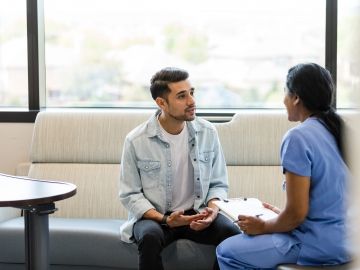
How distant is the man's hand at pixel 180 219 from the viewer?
2488 mm

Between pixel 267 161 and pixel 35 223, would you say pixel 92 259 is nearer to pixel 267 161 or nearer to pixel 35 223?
pixel 35 223

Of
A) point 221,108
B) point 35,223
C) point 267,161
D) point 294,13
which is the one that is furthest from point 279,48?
point 35,223

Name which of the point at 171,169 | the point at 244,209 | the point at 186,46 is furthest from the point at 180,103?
the point at 186,46

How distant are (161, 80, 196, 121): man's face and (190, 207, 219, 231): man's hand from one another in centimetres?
45

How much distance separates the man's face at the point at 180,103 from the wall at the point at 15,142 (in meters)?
1.31

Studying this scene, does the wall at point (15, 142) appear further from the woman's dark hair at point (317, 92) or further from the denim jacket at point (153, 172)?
the woman's dark hair at point (317, 92)

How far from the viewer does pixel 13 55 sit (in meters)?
3.80

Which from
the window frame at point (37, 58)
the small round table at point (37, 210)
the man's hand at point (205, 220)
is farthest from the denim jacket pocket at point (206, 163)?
the window frame at point (37, 58)

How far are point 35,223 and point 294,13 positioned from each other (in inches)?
88.3

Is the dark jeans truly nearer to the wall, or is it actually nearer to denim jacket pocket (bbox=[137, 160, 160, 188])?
denim jacket pocket (bbox=[137, 160, 160, 188])

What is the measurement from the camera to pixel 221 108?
3732 millimetres

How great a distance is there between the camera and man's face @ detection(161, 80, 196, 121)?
8.80 ft

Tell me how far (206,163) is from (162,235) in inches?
18.3

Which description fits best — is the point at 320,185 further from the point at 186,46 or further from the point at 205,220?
the point at 186,46
